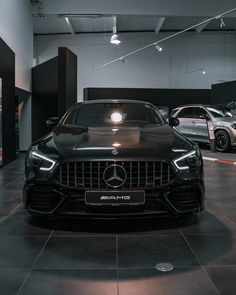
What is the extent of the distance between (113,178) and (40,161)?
722 mm

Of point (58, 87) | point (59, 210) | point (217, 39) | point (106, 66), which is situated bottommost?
point (59, 210)

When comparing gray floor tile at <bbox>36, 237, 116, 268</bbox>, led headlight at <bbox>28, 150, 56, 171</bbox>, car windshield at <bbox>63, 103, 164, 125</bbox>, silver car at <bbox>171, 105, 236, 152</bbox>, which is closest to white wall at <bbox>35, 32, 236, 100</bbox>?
silver car at <bbox>171, 105, 236, 152</bbox>

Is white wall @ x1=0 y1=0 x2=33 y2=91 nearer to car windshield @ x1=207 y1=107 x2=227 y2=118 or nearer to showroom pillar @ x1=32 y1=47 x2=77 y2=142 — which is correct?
showroom pillar @ x1=32 y1=47 x2=77 y2=142

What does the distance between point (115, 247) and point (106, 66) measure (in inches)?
797

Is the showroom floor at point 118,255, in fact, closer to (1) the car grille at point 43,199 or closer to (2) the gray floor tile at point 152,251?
(2) the gray floor tile at point 152,251

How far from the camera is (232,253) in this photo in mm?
3438

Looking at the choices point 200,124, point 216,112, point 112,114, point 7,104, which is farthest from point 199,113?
point 112,114

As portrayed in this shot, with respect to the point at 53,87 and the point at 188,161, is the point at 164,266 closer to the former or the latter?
the point at 188,161

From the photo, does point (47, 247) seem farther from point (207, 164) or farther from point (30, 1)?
point (30, 1)

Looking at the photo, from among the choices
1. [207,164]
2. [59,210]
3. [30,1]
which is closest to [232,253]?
[59,210]

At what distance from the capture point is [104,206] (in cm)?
371

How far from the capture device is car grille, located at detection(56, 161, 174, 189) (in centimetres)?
372

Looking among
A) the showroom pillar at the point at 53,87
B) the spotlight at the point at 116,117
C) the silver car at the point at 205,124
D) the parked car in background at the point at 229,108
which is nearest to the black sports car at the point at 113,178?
the spotlight at the point at 116,117

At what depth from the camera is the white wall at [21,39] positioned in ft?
35.8
